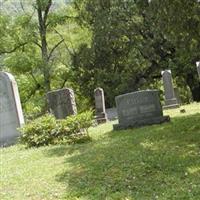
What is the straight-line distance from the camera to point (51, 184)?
7449mm

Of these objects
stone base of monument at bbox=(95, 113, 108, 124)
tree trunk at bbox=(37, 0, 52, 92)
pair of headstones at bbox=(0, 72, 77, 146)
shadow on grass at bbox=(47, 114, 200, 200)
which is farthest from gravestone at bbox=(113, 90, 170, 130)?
tree trunk at bbox=(37, 0, 52, 92)

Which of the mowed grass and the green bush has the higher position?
the green bush

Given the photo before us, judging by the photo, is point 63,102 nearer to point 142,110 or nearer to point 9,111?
point 9,111

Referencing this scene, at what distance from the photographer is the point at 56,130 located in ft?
40.7

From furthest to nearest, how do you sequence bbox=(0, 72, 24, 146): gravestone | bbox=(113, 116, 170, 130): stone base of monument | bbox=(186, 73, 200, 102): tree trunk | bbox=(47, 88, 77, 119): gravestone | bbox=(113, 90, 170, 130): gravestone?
bbox=(186, 73, 200, 102): tree trunk < bbox=(47, 88, 77, 119): gravestone < bbox=(0, 72, 24, 146): gravestone < bbox=(113, 90, 170, 130): gravestone < bbox=(113, 116, 170, 130): stone base of monument

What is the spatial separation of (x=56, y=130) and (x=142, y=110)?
121 inches

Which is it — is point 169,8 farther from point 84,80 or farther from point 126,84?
point 84,80

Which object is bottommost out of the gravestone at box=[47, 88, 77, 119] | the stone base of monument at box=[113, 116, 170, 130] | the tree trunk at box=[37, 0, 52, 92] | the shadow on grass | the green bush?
the shadow on grass

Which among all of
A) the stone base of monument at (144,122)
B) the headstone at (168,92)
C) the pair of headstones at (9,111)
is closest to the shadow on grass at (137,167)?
the stone base of monument at (144,122)

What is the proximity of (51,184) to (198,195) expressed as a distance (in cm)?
258

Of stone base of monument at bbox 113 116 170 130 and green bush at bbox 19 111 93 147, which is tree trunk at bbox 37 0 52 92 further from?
green bush at bbox 19 111 93 147

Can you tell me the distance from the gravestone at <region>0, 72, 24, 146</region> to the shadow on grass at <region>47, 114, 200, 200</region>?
10.8 feet

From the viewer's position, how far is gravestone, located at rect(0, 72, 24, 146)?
1415 centimetres

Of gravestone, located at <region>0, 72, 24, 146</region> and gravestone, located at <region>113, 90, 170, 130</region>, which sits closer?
gravestone, located at <region>113, 90, 170, 130</region>
